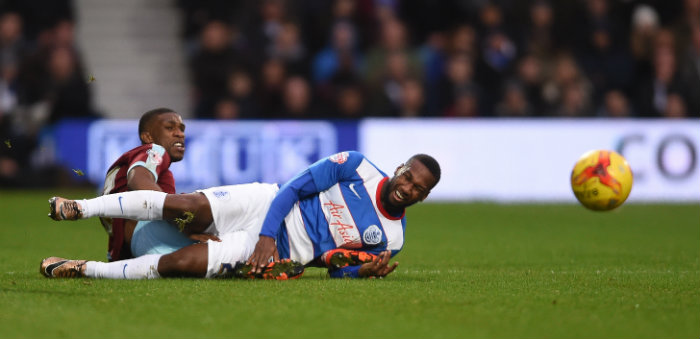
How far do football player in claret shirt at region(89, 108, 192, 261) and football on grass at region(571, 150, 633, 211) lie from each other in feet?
11.5

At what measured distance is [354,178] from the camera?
6898 millimetres

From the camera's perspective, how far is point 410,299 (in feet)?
19.0

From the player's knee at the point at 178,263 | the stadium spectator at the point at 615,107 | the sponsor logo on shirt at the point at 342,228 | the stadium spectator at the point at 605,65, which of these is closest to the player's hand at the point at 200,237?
the player's knee at the point at 178,263

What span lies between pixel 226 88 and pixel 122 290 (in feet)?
33.4

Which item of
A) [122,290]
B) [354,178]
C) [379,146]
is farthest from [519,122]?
[122,290]

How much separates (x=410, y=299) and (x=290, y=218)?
133cm

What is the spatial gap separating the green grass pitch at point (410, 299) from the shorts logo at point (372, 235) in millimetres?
330

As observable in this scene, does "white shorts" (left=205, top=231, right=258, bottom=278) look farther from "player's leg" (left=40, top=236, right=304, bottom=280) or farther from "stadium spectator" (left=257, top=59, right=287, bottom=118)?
"stadium spectator" (left=257, top=59, right=287, bottom=118)

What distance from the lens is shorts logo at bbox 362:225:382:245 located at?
22.2 ft

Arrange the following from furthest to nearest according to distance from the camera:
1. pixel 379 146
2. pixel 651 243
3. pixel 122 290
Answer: pixel 379 146
pixel 651 243
pixel 122 290

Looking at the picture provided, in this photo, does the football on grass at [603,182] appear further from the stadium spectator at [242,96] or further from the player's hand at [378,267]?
the stadium spectator at [242,96]

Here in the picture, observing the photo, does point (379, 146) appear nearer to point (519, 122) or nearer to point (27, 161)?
point (519, 122)

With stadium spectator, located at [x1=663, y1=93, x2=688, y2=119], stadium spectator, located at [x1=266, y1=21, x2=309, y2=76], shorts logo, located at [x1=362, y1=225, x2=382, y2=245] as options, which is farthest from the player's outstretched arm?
stadium spectator, located at [x1=663, y1=93, x2=688, y2=119]

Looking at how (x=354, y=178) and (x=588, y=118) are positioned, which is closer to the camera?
(x=354, y=178)
